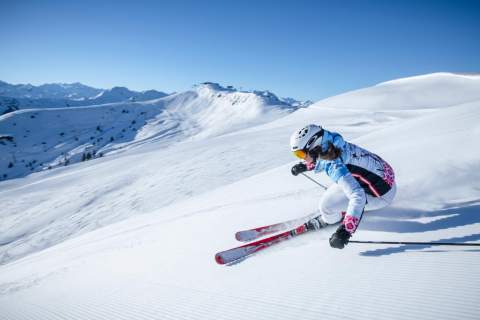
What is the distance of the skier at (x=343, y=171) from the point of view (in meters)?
3.93

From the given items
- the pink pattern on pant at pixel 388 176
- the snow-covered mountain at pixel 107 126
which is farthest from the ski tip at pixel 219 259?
the snow-covered mountain at pixel 107 126

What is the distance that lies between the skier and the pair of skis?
0.24 m

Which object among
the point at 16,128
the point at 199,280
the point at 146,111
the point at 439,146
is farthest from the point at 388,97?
the point at 16,128

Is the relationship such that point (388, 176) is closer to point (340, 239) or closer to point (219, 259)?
point (340, 239)

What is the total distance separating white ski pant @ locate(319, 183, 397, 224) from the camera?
4.52 meters

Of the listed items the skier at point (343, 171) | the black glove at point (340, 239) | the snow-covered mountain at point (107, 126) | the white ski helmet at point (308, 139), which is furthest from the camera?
the snow-covered mountain at point (107, 126)

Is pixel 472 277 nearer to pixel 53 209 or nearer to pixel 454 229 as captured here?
pixel 454 229

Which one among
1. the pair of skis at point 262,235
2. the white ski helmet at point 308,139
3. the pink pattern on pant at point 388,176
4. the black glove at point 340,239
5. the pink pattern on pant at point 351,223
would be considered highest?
the white ski helmet at point 308,139

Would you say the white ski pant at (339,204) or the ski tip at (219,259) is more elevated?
the white ski pant at (339,204)

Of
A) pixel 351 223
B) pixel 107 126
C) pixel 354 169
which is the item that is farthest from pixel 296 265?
pixel 107 126

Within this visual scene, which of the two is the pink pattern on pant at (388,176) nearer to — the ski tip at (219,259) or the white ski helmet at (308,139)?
the white ski helmet at (308,139)

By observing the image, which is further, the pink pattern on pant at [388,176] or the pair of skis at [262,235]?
the pink pattern on pant at [388,176]

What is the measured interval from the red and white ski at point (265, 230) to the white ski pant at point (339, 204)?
Answer: 73 cm

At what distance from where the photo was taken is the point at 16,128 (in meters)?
Answer: 128
